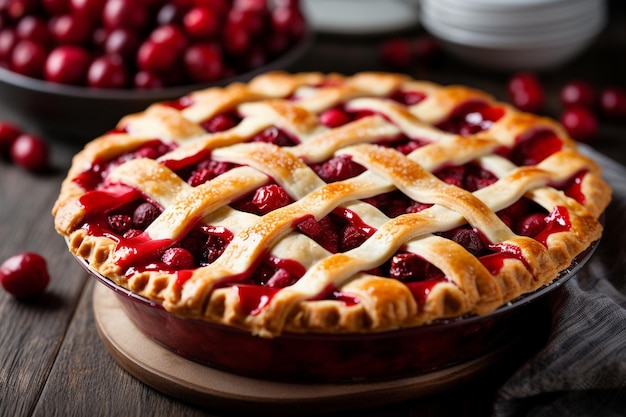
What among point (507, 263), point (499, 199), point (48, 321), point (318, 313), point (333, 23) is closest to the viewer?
point (318, 313)

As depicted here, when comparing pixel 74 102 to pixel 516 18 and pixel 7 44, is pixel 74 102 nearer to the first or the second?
pixel 7 44

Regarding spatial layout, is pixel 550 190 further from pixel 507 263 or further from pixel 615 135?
pixel 615 135

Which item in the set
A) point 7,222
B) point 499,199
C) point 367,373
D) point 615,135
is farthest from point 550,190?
point 7,222

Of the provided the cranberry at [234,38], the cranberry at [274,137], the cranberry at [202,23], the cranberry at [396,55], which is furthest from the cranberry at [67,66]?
the cranberry at [396,55]

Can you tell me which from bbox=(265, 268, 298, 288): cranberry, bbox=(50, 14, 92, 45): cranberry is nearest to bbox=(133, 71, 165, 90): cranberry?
bbox=(50, 14, 92, 45): cranberry

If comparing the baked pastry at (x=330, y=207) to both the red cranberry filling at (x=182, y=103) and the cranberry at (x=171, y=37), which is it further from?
the cranberry at (x=171, y=37)

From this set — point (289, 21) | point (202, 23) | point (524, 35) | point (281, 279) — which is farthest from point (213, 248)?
point (524, 35)
